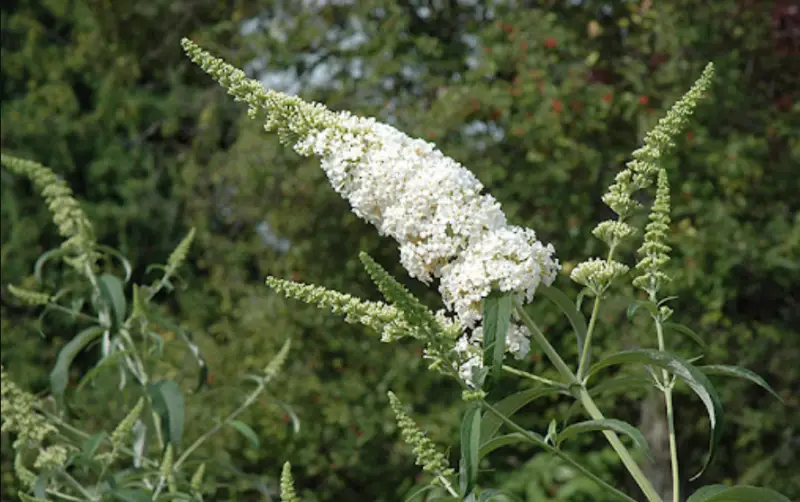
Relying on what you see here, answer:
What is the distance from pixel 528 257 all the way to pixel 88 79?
6667 millimetres

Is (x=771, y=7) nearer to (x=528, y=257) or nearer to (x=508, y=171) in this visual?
(x=508, y=171)

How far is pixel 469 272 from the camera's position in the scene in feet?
4.95

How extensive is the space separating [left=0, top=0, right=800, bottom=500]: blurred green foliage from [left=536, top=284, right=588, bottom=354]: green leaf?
11.2 ft

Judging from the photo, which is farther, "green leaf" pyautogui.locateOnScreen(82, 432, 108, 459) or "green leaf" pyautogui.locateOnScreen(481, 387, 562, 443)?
"green leaf" pyautogui.locateOnScreen(82, 432, 108, 459)

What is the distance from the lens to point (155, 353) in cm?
311

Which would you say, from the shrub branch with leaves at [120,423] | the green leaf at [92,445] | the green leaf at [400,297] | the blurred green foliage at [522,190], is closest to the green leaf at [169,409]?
the shrub branch with leaves at [120,423]

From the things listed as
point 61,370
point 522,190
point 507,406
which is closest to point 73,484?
point 61,370

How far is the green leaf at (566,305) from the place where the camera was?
1582mm

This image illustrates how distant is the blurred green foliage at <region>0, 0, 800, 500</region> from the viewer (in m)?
5.20

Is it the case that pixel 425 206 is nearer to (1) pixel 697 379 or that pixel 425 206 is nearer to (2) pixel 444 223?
(2) pixel 444 223

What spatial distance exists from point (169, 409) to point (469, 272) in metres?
1.24

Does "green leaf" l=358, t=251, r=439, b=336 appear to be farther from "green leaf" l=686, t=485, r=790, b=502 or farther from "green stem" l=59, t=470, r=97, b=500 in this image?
"green stem" l=59, t=470, r=97, b=500

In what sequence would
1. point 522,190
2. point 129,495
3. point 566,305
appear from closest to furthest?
point 566,305, point 129,495, point 522,190

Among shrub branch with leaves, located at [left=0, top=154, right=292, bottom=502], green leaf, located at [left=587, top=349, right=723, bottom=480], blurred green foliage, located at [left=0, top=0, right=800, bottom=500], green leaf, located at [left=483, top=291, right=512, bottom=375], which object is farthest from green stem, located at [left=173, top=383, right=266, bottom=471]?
blurred green foliage, located at [left=0, top=0, right=800, bottom=500]
